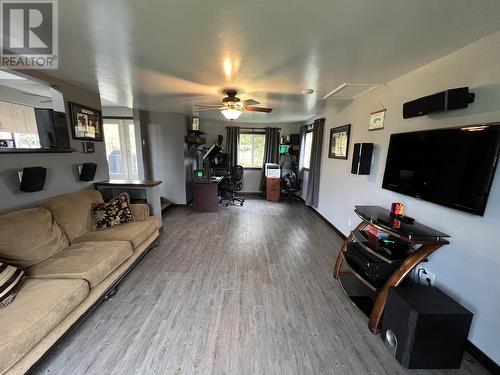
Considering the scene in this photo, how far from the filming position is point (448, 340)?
135cm

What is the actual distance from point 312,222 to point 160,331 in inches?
131

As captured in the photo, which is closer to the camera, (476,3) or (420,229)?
(476,3)

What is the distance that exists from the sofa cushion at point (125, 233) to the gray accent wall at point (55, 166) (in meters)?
0.64

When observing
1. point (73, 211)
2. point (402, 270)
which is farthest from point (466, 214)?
point (73, 211)

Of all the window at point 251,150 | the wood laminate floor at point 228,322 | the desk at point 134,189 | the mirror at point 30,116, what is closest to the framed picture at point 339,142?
the wood laminate floor at point 228,322

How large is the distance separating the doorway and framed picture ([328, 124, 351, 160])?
4.97m

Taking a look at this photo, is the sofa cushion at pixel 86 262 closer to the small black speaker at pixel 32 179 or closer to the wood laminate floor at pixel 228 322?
the wood laminate floor at pixel 228 322

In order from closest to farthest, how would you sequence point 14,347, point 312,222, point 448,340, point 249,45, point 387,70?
1. point 14,347
2. point 448,340
3. point 249,45
4. point 387,70
5. point 312,222

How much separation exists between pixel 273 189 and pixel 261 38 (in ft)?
14.7

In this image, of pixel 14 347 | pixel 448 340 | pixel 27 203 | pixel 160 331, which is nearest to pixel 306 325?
pixel 448 340

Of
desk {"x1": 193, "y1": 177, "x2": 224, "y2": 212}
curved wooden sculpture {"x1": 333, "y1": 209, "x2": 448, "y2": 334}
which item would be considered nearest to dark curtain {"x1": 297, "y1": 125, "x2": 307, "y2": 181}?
desk {"x1": 193, "y1": 177, "x2": 224, "y2": 212}

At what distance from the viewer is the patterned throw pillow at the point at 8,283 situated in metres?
1.29

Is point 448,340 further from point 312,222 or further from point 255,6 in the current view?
point 312,222

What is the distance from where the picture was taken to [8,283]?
1354mm
